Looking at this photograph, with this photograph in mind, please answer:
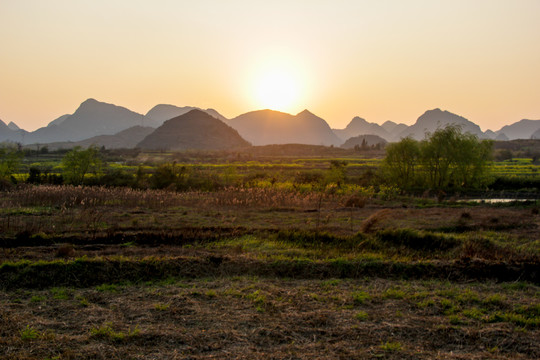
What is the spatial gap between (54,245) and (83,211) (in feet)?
22.9

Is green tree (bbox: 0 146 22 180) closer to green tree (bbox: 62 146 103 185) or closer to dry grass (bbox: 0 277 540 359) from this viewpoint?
green tree (bbox: 62 146 103 185)

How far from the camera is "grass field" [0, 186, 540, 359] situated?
19.1ft

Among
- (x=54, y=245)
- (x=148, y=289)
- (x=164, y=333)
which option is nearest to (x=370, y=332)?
(x=164, y=333)

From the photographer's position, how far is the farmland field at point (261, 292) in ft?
19.1

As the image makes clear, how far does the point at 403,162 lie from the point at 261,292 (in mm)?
35519

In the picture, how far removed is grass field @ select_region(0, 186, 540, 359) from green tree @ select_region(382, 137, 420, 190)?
75.5ft

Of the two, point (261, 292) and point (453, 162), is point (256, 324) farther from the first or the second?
point (453, 162)

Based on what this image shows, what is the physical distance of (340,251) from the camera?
12.3 meters

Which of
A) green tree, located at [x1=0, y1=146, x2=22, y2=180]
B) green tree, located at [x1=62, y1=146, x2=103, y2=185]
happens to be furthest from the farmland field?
green tree, located at [x1=0, y1=146, x2=22, y2=180]

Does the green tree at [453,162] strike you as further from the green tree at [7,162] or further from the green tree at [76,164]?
the green tree at [7,162]

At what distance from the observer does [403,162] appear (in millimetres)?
39875

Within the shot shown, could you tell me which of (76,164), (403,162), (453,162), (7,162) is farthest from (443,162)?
(7,162)

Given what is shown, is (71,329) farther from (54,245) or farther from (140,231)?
(140,231)

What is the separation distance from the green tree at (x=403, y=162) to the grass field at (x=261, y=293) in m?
23.0
